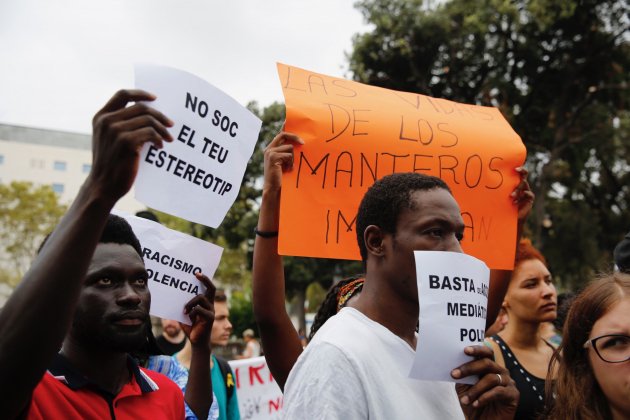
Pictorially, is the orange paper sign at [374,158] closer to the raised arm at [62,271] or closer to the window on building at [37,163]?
the raised arm at [62,271]

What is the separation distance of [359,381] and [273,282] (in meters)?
0.93

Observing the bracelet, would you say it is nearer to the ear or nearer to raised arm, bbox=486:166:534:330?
the ear

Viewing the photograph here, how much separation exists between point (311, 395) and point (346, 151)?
142 cm

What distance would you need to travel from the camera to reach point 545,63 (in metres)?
15.8

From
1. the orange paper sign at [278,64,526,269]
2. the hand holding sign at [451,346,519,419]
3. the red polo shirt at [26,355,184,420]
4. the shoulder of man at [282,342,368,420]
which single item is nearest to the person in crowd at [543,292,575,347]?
the orange paper sign at [278,64,526,269]

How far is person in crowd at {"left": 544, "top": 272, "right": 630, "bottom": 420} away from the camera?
5.85 ft

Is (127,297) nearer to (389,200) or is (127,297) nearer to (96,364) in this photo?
(96,364)

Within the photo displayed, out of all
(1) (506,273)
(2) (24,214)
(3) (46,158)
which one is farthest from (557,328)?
(3) (46,158)

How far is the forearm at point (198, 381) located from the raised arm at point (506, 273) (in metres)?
1.27

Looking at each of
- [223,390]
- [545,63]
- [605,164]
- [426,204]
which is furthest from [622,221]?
[426,204]

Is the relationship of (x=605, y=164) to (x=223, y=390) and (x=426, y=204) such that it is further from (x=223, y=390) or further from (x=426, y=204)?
(x=426, y=204)

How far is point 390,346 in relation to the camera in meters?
1.65

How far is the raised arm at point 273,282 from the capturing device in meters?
2.33

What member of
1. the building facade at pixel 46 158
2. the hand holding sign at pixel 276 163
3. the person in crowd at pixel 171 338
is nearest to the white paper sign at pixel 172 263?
the hand holding sign at pixel 276 163
